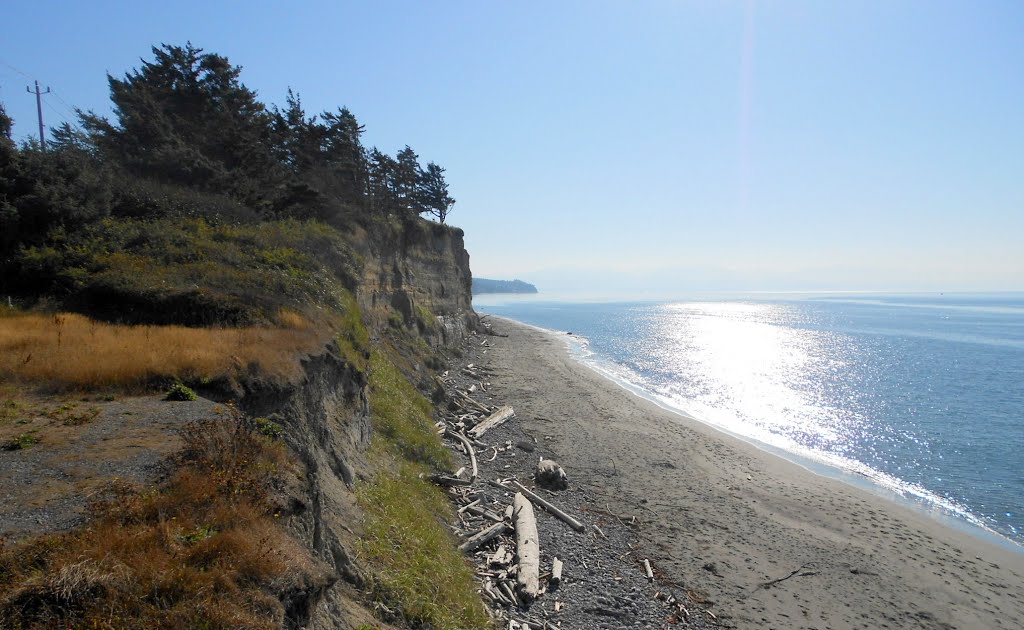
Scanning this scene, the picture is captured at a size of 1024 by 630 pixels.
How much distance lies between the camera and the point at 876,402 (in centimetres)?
3966

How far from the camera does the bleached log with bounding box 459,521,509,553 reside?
43.1 feet

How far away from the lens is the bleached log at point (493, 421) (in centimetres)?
2334

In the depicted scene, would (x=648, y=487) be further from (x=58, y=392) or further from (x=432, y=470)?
(x=58, y=392)

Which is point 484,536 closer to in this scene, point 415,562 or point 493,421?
point 415,562

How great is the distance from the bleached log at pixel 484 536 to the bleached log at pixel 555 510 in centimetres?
252

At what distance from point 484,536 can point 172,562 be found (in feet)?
33.4

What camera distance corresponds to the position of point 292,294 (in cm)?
1605

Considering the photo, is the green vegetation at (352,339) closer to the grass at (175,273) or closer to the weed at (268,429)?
the grass at (175,273)

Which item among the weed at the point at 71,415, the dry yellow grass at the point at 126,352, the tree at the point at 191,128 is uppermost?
the tree at the point at 191,128

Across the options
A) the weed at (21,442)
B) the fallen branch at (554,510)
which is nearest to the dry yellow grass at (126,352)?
the weed at (21,442)

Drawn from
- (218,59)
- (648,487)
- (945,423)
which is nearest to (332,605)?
(648,487)

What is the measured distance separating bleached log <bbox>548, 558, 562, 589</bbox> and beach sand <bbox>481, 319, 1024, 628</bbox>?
367cm

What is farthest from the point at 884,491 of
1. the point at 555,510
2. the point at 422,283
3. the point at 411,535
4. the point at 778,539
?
the point at 422,283

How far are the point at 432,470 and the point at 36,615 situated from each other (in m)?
13.5
